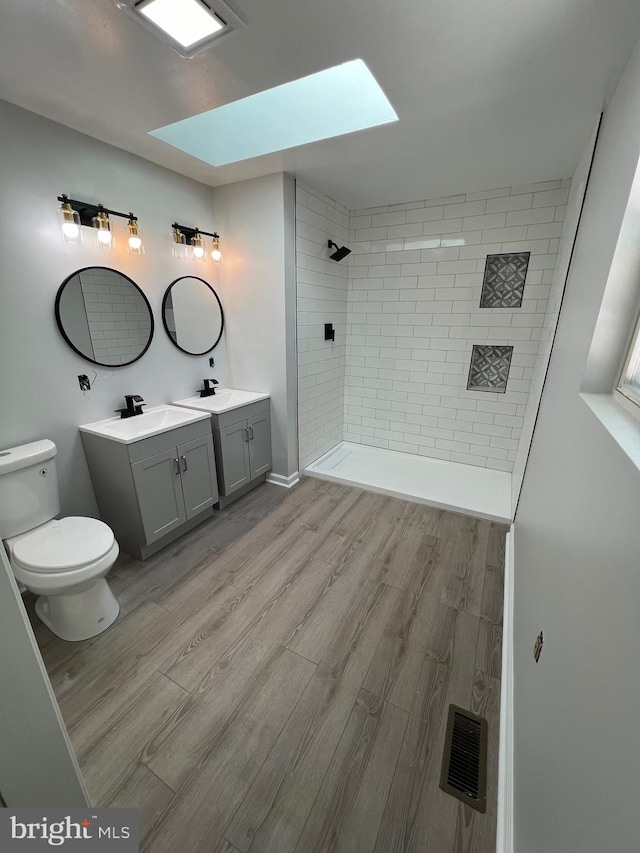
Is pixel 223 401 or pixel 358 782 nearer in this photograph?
pixel 358 782

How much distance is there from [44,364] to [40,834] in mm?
1979

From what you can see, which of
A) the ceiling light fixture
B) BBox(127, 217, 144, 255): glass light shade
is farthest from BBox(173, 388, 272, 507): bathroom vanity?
the ceiling light fixture

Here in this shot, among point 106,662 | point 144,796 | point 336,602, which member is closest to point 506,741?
point 336,602

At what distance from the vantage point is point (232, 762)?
1205 mm

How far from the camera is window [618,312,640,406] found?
948 millimetres

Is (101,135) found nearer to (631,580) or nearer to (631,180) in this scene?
(631,180)

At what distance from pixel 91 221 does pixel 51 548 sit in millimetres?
1845

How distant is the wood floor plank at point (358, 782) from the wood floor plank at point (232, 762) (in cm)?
24

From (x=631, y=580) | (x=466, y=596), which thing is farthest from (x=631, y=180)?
(x=466, y=596)

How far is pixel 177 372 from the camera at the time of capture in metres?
2.69

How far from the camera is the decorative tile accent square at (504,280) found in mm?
2814

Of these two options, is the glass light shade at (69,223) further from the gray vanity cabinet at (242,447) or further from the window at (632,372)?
the window at (632,372)

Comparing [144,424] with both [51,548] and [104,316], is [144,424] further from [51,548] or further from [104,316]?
[51,548]

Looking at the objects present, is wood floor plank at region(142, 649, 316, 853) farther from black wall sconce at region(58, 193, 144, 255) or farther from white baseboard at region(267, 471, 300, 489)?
black wall sconce at region(58, 193, 144, 255)
